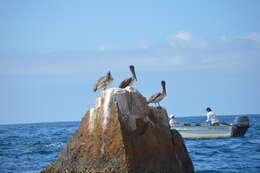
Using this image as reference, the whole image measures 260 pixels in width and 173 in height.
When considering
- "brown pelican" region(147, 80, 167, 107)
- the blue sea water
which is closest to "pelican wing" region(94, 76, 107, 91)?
"brown pelican" region(147, 80, 167, 107)

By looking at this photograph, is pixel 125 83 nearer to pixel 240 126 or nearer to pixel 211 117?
pixel 211 117

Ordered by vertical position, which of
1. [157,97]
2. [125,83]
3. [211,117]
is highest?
[125,83]

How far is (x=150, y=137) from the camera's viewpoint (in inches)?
607

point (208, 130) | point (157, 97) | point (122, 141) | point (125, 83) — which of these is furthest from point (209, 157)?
point (122, 141)

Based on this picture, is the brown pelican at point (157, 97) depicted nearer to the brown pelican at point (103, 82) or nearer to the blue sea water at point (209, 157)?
the brown pelican at point (103, 82)

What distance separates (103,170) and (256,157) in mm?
13147

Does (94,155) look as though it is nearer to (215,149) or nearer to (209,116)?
(215,149)

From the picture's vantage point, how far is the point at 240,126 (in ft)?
Answer: 126

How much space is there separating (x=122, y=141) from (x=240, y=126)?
81.5 ft

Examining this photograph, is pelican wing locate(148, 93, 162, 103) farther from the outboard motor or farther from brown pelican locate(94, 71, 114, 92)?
the outboard motor

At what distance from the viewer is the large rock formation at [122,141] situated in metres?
14.9

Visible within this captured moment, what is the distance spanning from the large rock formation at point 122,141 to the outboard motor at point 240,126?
22.3 meters

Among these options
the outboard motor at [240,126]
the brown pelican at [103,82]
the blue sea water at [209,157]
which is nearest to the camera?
the brown pelican at [103,82]

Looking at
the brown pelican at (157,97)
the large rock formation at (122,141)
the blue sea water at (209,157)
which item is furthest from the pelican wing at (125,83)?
the blue sea water at (209,157)
